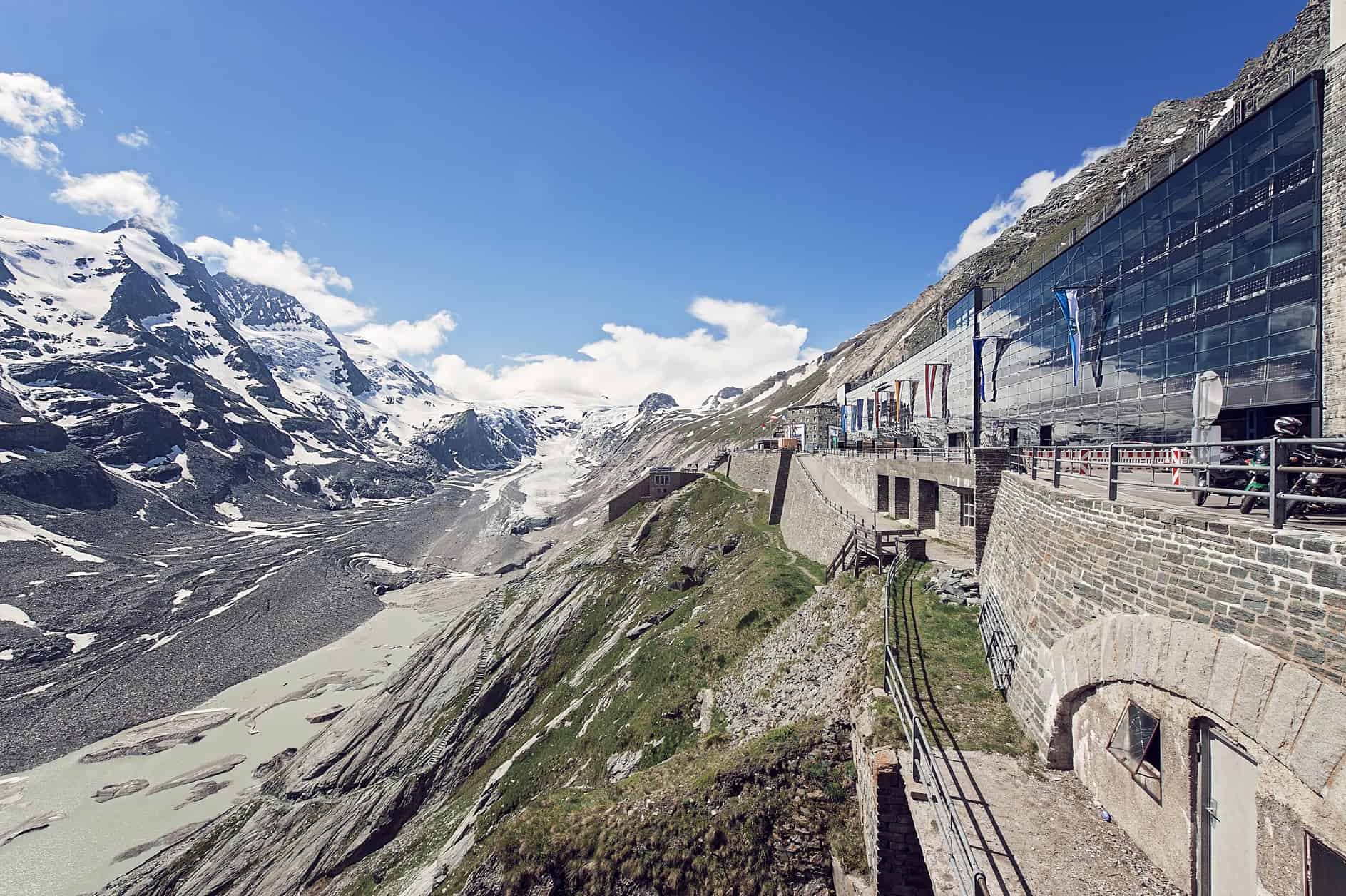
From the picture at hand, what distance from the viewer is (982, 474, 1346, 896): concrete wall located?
5090 mm

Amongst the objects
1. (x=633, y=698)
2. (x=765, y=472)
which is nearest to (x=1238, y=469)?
(x=633, y=698)

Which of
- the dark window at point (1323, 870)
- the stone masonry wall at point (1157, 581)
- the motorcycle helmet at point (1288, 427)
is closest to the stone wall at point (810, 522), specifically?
the stone masonry wall at point (1157, 581)

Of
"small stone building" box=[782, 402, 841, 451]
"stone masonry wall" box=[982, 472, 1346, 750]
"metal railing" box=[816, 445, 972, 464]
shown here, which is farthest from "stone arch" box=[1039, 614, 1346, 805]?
"small stone building" box=[782, 402, 841, 451]

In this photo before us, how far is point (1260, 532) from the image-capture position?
593 cm

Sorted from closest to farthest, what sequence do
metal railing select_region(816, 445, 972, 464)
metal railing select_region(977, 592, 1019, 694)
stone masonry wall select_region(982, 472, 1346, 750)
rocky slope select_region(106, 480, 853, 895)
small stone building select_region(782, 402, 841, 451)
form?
stone masonry wall select_region(982, 472, 1346, 750) < metal railing select_region(977, 592, 1019, 694) < rocky slope select_region(106, 480, 853, 895) < metal railing select_region(816, 445, 972, 464) < small stone building select_region(782, 402, 841, 451)

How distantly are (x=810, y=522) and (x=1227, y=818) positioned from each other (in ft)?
89.2

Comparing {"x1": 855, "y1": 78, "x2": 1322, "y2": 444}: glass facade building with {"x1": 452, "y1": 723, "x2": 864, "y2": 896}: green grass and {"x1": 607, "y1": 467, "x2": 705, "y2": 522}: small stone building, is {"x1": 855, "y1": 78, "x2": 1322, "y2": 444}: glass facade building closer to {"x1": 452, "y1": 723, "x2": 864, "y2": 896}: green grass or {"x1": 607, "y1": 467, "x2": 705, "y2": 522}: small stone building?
{"x1": 452, "y1": 723, "x2": 864, "y2": 896}: green grass

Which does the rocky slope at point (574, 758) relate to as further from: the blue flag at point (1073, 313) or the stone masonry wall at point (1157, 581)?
the blue flag at point (1073, 313)

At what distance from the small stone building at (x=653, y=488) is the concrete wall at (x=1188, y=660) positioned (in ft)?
189

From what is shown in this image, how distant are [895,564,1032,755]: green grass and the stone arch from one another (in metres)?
1.03

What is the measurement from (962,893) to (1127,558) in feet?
17.6

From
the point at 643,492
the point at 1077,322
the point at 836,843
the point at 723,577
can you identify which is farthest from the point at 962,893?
Answer: the point at 643,492

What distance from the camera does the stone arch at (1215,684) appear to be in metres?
4.87

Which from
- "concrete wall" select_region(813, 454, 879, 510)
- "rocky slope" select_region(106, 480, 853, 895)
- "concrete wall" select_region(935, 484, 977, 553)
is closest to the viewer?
"rocky slope" select_region(106, 480, 853, 895)
